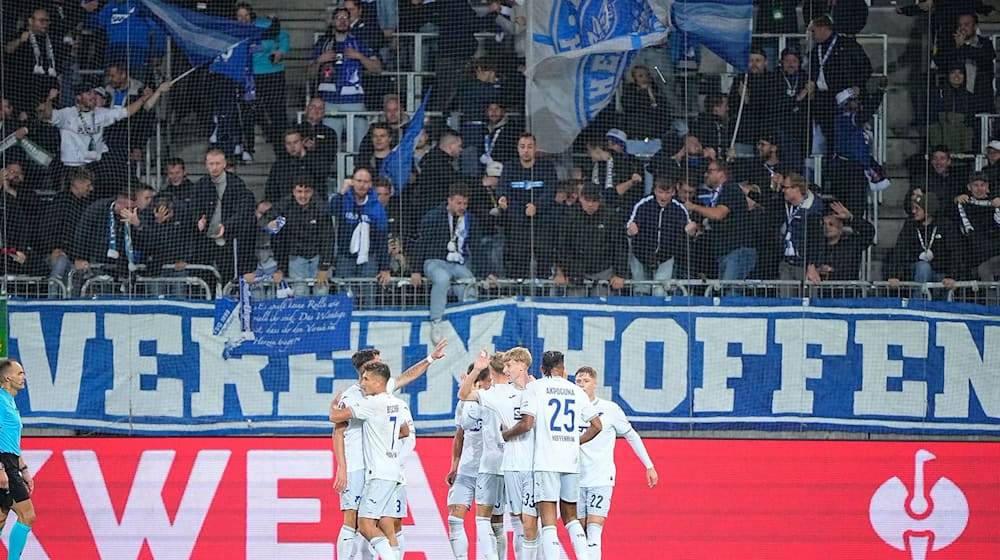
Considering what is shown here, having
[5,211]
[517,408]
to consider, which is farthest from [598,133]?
[5,211]

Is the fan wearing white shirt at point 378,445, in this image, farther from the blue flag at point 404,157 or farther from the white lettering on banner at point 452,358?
the blue flag at point 404,157

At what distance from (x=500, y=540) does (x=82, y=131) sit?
19.2ft

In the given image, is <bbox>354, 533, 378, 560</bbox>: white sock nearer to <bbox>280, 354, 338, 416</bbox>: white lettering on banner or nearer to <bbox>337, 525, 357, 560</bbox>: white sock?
<bbox>337, 525, 357, 560</bbox>: white sock

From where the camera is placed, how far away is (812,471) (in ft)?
39.5

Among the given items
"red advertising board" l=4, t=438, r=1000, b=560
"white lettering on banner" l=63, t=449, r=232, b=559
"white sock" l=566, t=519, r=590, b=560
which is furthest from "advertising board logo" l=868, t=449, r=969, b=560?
"white lettering on banner" l=63, t=449, r=232, b=559

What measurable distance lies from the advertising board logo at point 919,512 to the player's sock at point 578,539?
293 cm

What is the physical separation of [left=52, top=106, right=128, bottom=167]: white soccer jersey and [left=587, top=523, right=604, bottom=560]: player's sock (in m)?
6.11

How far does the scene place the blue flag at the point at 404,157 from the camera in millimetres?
13398

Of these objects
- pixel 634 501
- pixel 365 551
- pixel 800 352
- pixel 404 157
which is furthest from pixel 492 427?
pixel 404 157

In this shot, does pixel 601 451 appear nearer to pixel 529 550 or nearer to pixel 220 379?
pixel 529 550

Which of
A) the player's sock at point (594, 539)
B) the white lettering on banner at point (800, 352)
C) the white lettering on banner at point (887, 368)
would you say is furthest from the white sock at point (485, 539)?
the white lettering on banner at point (887, 368)

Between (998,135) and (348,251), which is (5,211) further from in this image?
(998,135)

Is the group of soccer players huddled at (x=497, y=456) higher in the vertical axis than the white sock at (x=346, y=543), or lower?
higher

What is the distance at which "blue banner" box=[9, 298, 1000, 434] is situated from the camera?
12.8 m
